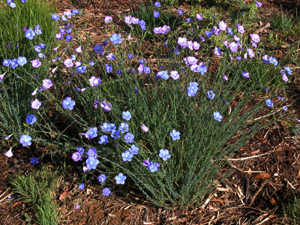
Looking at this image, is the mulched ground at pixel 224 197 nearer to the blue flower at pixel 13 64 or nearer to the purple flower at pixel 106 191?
the purple flower at pixel 106 191

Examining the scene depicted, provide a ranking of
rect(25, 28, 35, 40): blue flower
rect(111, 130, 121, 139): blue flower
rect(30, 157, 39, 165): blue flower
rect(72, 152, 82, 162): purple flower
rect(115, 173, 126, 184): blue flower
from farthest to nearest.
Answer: rect(30, 157, 39, 165): blue flower, rect(25, 28, 35, 40): blue flower, rect(72, 152, 82, 162): purple flower, rect(115, 173, 126, 184): blue flower, rect(111, 130, 121, 139): blue flower

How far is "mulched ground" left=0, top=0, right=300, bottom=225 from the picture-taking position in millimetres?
2389

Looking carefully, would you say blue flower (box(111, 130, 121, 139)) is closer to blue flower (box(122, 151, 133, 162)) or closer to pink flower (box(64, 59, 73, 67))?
blue flower (box(122, 151, 133, 162))

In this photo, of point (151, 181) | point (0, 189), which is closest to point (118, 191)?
point (151, 181)

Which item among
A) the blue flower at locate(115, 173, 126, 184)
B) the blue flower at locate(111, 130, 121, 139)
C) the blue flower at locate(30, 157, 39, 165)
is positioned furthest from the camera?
the blue flower at locate(30, 157, 39, 165)

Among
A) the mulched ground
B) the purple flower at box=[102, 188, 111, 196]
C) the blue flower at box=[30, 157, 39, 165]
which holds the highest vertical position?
the blue flower at box=[30, 157, 39, 165]

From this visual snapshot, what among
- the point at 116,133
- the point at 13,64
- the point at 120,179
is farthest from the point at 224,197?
the point at 13,64

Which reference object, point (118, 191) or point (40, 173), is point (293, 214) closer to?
point (118, 191)

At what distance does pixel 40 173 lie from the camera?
2.51 metres

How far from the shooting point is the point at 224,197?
250cm

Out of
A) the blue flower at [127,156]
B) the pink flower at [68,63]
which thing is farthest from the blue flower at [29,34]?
the blue flower at [127,156]

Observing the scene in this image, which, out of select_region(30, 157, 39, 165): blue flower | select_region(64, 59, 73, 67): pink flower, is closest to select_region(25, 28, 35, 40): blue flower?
select_region(64, 59, 73, 67): pink flower

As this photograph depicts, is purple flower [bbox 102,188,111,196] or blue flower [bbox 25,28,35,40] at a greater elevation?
blue flower [bbox 25,28,35,40]

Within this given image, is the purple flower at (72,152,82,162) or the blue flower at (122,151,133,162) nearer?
the blue flower at (122,151,133,162)
